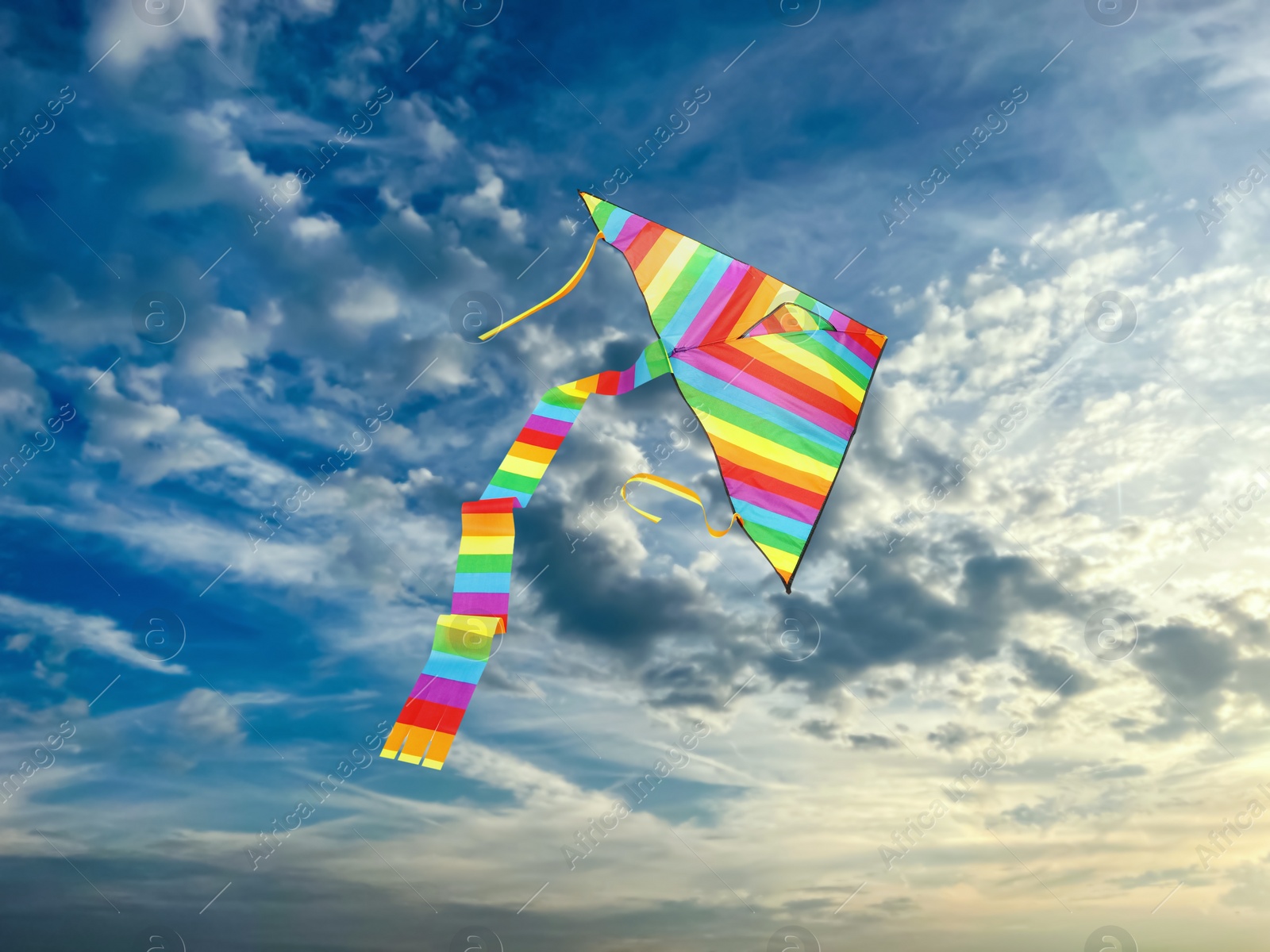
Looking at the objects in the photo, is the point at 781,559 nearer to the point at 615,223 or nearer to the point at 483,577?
the point at 483,577

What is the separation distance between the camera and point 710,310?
9.26 meters

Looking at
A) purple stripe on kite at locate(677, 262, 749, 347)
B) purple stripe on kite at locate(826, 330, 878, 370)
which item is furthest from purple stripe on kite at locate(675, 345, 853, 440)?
purple stripe on kite at locate(826, 330, 878, 370)

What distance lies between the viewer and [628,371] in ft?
31.7

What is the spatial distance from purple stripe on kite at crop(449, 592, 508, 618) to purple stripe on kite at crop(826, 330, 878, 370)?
454cm

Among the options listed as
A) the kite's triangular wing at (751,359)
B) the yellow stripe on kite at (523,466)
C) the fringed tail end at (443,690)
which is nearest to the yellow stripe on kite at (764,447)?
the kite's triangular wing at (751,359)

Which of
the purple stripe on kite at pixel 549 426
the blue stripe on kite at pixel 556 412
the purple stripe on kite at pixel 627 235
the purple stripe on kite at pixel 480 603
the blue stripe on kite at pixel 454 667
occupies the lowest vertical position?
the blue stripe on kite at pixel 454 667

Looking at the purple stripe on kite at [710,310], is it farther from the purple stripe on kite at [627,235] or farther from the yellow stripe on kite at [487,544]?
the yellow stripe on kite at [487,544]

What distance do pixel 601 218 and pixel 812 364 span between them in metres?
2.79

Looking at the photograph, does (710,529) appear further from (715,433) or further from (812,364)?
(812,364)

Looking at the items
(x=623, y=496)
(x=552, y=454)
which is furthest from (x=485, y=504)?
(x=623, y=496)

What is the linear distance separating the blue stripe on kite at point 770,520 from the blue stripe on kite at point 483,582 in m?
2.45

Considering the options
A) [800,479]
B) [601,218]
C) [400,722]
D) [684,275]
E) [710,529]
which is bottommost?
[400,722]

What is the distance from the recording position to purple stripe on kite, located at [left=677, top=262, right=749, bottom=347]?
925 centimetres

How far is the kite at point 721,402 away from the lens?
28.6 feet
